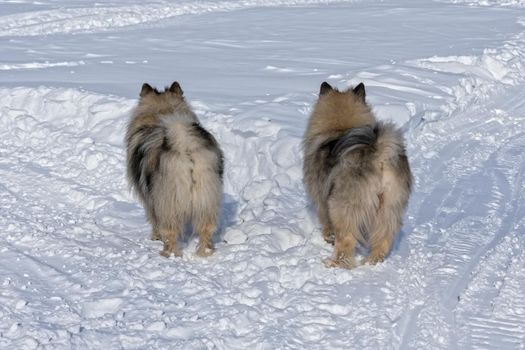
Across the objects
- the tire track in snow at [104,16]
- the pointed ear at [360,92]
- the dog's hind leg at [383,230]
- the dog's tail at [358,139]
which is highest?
the pointed ear at [360,92]

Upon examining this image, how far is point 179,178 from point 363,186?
162 cm

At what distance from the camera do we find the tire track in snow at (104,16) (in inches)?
879

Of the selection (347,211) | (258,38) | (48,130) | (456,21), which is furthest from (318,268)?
(456,21)

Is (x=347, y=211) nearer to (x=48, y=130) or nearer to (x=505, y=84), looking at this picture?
(x=48, y=130)

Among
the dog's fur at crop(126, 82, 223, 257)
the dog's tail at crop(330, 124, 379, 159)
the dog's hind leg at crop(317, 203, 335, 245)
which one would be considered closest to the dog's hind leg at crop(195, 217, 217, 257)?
the dog's fur at crop(126, 82, 223, 257)

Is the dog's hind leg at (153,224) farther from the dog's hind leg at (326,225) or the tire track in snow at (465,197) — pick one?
the tire track in snow at (465,197)

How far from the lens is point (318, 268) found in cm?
653

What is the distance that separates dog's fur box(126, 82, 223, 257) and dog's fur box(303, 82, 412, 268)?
1.05 metres

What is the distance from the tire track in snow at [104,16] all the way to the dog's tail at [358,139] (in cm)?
1686

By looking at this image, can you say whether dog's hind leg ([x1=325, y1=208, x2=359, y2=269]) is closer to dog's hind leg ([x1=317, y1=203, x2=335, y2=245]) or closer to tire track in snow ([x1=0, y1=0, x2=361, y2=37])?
dog's hind leg ([x1=317, y1=203, x2=335, y2=245])

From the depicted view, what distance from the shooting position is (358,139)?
6.38 metres

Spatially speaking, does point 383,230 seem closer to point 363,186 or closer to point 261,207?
point 363,186

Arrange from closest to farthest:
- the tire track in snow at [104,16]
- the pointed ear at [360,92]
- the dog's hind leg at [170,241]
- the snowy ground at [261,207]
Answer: the snowy ground at [261,207]
the dog's hind leg at [170,241]
the pointed ear at [360,92]
the tire track in snow at [104,16]

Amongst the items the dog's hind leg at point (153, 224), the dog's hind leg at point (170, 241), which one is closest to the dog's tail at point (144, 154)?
the dog's hind leg at point (153, 224)
